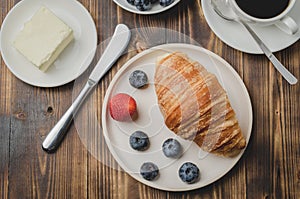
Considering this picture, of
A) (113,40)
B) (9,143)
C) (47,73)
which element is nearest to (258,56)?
(113,40)

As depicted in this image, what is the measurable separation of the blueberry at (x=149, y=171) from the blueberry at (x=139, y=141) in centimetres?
5

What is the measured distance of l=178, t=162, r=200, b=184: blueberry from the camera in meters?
1.47

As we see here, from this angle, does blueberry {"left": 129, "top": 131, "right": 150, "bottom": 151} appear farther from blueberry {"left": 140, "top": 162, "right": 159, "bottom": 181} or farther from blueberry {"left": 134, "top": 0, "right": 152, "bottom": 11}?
blueberry {"left": 134, "top": 0, "right": 152, "bottom": 11}

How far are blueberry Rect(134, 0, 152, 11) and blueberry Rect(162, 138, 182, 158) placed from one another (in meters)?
0.34

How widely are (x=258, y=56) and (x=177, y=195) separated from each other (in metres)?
0.41

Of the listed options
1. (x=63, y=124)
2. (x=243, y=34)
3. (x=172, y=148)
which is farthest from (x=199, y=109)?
Answer: (x=63, y=124)

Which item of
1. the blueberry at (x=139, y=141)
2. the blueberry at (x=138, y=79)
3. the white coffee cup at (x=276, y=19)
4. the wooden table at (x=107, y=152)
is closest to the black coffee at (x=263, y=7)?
the white coffee cup at (x=276, y=19)

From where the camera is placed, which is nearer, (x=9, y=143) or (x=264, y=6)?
(x=264, y=6)

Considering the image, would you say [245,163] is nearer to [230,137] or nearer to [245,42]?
[230,137]

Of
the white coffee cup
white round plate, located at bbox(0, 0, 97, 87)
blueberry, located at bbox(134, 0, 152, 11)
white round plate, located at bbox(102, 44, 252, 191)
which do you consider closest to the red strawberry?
white round plate, located at bbox(102, 44, 252, 191)

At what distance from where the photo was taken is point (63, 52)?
5.04 ft

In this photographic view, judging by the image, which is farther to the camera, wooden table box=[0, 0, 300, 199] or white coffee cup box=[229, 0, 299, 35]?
wooden table box=[0, 0, 300, 199]

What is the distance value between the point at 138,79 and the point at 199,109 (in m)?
0.18

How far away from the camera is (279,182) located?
59.6 inches
